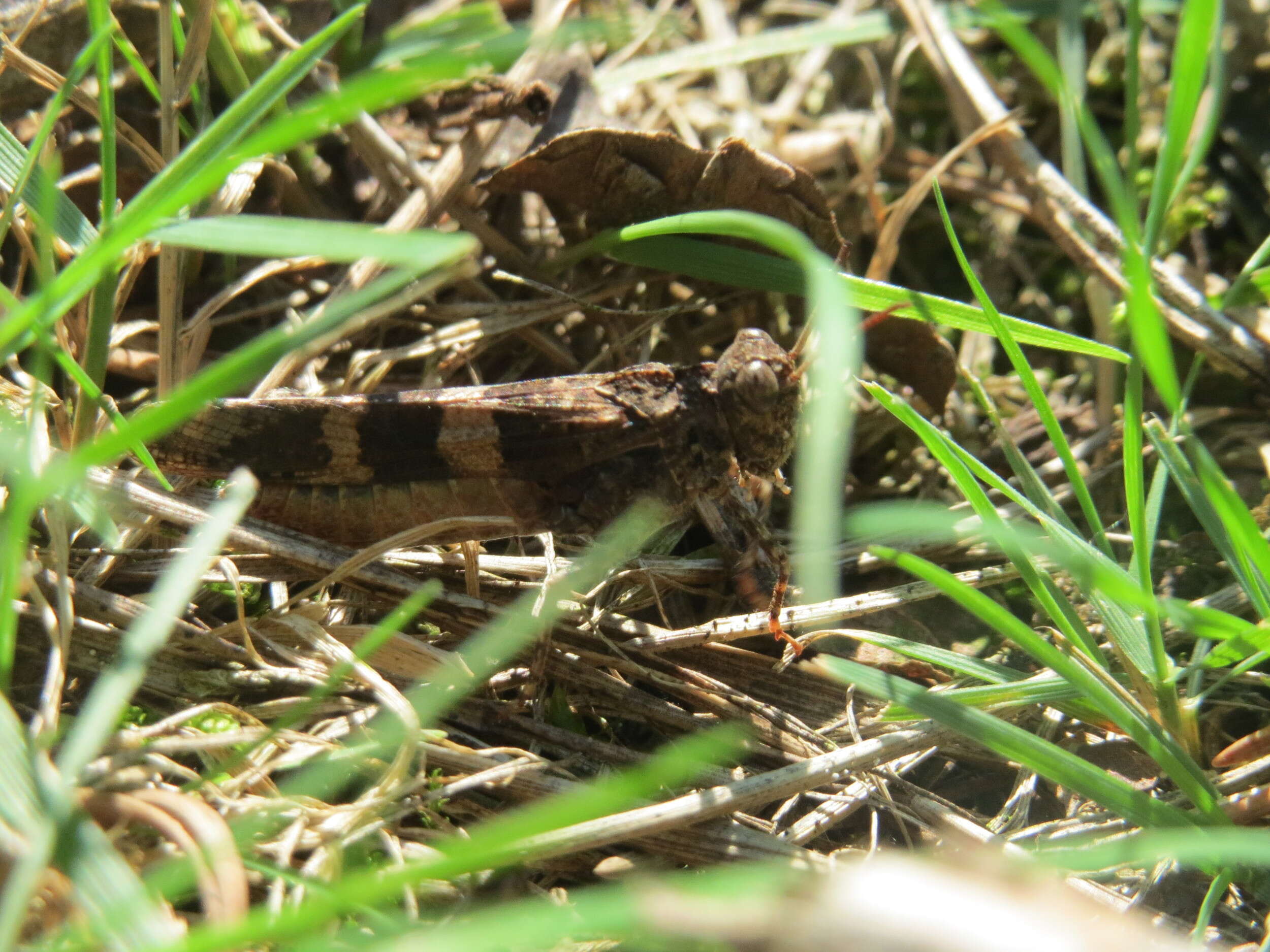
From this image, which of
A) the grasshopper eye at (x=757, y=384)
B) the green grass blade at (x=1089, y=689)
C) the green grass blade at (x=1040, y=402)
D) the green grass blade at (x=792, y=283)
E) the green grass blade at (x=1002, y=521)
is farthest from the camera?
the grasshopper eye at (x=757, y=384)

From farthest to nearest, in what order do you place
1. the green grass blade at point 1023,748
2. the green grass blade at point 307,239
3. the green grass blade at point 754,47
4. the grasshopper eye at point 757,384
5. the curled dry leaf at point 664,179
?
the green grass blade at point 754,47
the curled dry leaf at point 664,179
the grasshopper eye at point 757,384
the green grass blade at point 1023,748
the green grass blade at point 307,239

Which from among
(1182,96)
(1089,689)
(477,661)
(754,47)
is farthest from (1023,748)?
(754,47)

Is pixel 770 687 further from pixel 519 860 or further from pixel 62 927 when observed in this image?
pixel 62 927

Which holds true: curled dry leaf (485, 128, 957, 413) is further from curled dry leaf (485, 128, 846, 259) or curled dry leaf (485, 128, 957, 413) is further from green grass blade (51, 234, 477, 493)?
green grass blade (51, 234, 477, 493)

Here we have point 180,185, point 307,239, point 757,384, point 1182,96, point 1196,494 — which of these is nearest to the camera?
point 307,239

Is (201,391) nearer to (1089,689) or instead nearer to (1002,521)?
(1002,521)

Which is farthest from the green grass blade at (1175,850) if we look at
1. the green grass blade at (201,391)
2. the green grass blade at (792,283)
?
the green grass blade at (201,391)

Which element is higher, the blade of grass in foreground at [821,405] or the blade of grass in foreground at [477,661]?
the blade of grass in foreground at [821,405]

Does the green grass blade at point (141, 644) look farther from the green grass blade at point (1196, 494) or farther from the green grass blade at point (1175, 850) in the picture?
the green grass blade at point (1196, 494)
